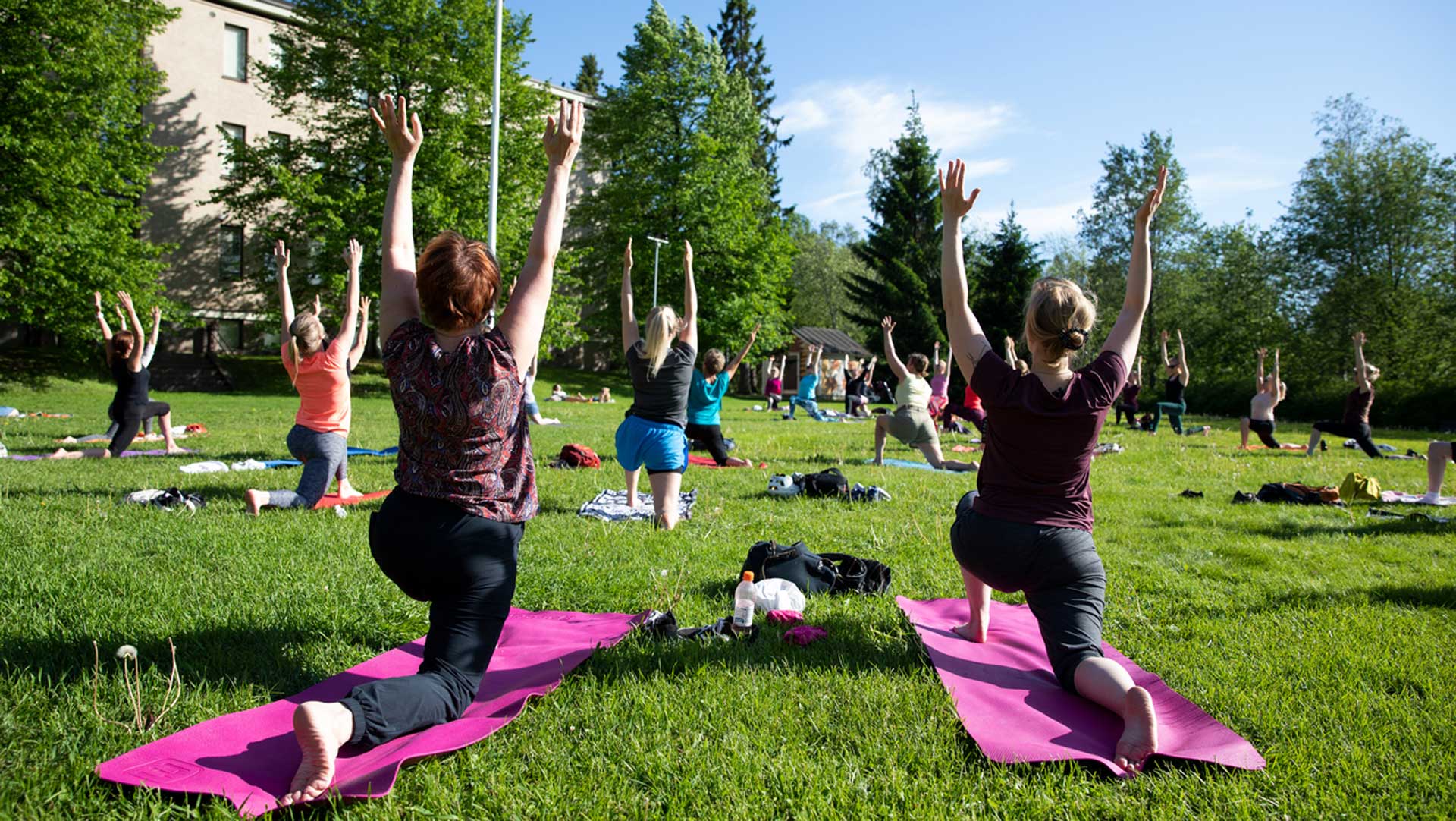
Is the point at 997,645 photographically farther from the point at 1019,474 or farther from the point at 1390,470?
the point at 1390,470

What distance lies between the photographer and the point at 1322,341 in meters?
38.8

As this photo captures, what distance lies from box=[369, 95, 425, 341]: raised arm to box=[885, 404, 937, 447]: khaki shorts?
916 centimetres

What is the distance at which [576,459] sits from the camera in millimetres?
11477

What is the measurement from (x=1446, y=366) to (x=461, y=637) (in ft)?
130

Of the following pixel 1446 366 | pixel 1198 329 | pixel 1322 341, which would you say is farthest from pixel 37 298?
pixel 1198 329

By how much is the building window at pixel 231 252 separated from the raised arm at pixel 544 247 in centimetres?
4219

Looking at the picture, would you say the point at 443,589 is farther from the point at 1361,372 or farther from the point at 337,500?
the point at 1361,372

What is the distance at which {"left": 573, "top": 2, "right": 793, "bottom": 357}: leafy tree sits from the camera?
133 feet

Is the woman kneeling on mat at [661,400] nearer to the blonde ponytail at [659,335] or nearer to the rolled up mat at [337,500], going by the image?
the blonde ponytail at [659,335]

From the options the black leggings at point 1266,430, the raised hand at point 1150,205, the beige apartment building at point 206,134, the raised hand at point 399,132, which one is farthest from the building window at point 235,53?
the raised hand at point 1150,205

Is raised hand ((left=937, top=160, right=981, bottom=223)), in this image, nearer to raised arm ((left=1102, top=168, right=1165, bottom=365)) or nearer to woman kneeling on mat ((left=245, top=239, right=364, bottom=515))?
raised arm ((left=1102, top=168, right=1165, bottom=365))

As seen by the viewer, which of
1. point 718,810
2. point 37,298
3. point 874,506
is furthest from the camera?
point 37,298

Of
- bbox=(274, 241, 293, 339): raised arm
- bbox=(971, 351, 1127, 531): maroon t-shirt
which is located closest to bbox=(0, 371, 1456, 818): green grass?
bbox=(971, 351, 1127, 531): maroon t-shirt

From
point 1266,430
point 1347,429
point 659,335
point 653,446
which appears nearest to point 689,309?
point 659,335
